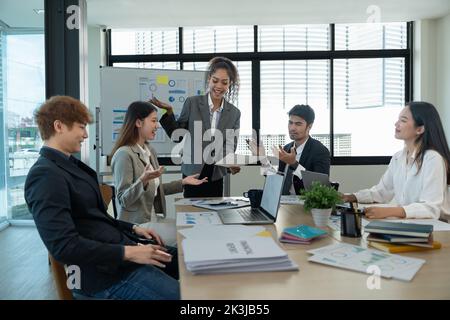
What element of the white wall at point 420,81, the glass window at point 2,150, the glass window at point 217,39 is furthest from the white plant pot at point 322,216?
the glass window at point 2,150

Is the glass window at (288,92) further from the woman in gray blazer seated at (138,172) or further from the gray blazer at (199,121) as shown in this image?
the woman in gray blazer seated at (138,172)

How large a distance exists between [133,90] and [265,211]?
2724mm

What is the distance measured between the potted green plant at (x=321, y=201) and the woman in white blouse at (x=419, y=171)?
0.95 ft

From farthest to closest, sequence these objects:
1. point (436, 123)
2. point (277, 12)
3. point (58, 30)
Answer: point (277, 12), point (58, 30), point (436, 123)

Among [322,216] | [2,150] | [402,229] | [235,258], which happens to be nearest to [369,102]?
[322,216]

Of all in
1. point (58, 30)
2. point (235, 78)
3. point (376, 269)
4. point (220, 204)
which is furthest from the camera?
point (58, 30)

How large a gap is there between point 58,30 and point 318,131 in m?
3.31

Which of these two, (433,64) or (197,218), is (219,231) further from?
(433,64)

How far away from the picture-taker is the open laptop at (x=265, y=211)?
165 centimetres

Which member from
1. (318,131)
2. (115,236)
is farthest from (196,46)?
(115,236)

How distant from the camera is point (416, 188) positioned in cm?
195

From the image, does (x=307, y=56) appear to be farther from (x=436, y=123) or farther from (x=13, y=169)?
(x=13, y=169)
